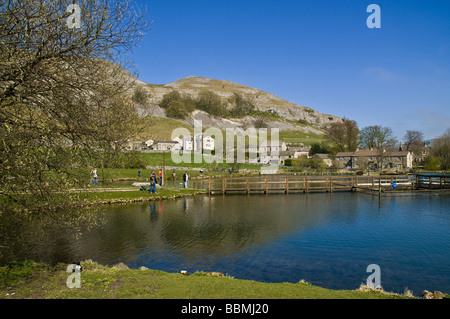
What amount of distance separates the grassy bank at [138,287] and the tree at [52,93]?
6.42 feet

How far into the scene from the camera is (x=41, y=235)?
15602mm

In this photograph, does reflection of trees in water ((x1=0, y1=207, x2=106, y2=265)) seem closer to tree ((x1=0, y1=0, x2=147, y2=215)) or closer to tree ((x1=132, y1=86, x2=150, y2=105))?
tree ((x1=0, y1=0, x2=147, y2=215))

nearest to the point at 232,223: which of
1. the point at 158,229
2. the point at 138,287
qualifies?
the point at 158,229

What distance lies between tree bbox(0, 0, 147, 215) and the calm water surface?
1505 millimetres

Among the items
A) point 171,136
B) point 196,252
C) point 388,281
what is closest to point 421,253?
point 388,281

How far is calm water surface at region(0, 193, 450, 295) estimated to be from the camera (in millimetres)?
11109

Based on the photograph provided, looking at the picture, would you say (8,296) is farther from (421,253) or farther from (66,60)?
(421,253)

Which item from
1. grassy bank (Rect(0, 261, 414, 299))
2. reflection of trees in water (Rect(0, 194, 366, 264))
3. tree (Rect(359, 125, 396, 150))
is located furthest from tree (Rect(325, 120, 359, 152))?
grassy bank (Rect(0, 261, 414, 299))

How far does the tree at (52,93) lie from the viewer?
7164 millimetres

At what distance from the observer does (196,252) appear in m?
13.8

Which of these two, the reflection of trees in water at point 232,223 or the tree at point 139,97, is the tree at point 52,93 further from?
the reflection of trees in water at point 232,223

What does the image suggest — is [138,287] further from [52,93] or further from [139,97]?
[139,97]

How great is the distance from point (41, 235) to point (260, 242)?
11.2m
